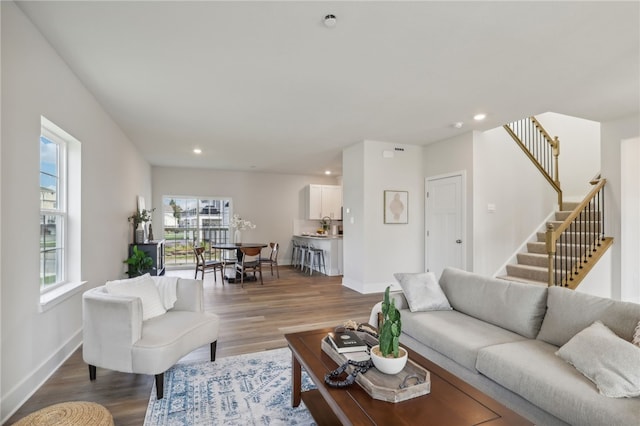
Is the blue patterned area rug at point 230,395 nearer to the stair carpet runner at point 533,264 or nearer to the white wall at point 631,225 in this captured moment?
the stair carpet runner at point 533,264

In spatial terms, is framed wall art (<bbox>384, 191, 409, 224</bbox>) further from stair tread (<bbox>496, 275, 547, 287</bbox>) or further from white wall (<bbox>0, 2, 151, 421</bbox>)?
white wall (<bbox>0, 2, 151, 421</bbox>)

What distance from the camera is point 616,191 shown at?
4.39 m

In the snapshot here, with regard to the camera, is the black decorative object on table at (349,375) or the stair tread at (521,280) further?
the stair tread at (521,280)

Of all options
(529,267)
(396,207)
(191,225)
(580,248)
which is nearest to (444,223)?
(396,207)

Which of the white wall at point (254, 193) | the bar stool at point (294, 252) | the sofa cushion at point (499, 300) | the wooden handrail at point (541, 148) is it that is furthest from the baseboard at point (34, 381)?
the wooden handrail at point (541, 148)

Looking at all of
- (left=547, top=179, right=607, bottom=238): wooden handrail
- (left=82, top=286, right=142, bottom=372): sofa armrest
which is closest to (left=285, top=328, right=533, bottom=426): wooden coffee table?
(left=82, top=286, right=142, bottom=372): sofa armrest

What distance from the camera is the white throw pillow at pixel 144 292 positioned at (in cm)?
257

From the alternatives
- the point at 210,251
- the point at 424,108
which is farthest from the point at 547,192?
the point at 210,251

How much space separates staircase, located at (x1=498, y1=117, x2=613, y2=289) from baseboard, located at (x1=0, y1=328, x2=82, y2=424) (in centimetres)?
530

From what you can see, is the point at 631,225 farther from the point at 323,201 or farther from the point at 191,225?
the point at 191,225

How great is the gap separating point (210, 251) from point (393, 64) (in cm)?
720

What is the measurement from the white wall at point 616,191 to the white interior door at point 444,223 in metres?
1.87

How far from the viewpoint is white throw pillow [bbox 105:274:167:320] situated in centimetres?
257

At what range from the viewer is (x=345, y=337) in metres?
2.04
